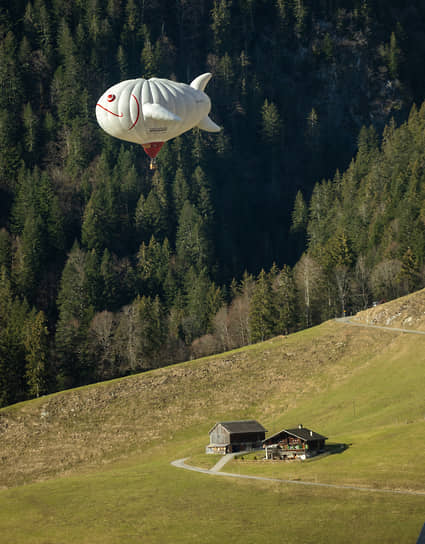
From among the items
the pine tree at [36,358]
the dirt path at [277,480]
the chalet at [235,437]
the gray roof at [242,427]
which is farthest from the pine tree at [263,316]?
the dirt path at [277,480]

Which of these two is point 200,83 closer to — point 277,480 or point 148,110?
point 148,110

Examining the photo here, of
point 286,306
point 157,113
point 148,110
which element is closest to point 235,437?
point 157,113

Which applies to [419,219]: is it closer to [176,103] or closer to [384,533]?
[176,103]

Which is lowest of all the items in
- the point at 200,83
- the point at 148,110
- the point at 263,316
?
the point at 263,316

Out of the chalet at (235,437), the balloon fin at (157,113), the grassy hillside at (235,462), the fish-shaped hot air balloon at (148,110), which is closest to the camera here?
Result: the grassy hillside at (235,462)

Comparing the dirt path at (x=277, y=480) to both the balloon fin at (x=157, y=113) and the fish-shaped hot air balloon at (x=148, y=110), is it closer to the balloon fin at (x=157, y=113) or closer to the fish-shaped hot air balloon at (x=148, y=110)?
the fish-shaped hot air balloon at (x=148, y=110)

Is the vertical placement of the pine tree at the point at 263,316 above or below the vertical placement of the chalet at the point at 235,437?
above

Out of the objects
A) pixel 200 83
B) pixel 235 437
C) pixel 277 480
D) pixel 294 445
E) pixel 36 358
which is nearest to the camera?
pixel 277 480
